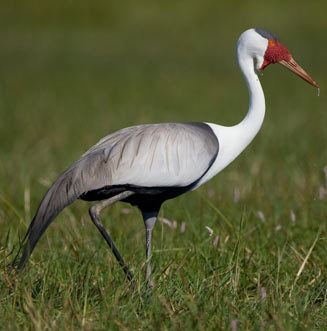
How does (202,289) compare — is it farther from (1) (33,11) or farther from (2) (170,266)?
(1) (33,11)

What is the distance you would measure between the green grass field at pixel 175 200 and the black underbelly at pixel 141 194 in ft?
0.94

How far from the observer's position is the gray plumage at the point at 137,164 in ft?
12.9

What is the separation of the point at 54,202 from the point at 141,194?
1.33 feet

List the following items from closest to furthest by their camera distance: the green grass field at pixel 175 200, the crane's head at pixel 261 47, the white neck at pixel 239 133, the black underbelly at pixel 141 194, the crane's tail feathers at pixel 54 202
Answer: the green grass field at pixel 175 200
the crane's tail feathers at pixel 54 202
the black underbelly at pixel 141 194
the white neck at pixel 239 133
the crane's head at pixel 261 47

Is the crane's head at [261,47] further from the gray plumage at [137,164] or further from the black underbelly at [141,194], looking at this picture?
the black underbelly at [141,194]

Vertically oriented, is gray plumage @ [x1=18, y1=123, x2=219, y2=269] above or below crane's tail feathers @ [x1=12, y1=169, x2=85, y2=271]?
above

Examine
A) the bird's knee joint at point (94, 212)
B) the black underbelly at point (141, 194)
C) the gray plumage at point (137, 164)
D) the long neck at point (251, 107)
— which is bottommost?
the bird's knee joint at point (94, 212)

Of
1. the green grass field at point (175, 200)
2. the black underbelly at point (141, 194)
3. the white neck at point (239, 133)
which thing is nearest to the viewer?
the green grass field at point (175, 200)

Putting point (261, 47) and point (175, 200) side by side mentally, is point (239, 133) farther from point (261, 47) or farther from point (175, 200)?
point (175, 200)

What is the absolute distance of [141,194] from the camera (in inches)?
162

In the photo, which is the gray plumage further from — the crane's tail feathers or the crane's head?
the crane's head

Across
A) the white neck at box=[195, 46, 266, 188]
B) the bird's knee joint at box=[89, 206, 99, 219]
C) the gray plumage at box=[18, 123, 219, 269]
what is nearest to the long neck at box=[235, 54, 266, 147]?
the white neck at box=[195, 46, 266, 188]

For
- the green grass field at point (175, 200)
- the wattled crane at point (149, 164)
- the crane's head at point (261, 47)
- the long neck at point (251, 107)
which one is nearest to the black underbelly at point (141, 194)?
the wattled crane at point (149, 164)

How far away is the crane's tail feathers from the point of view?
12.8 feet
